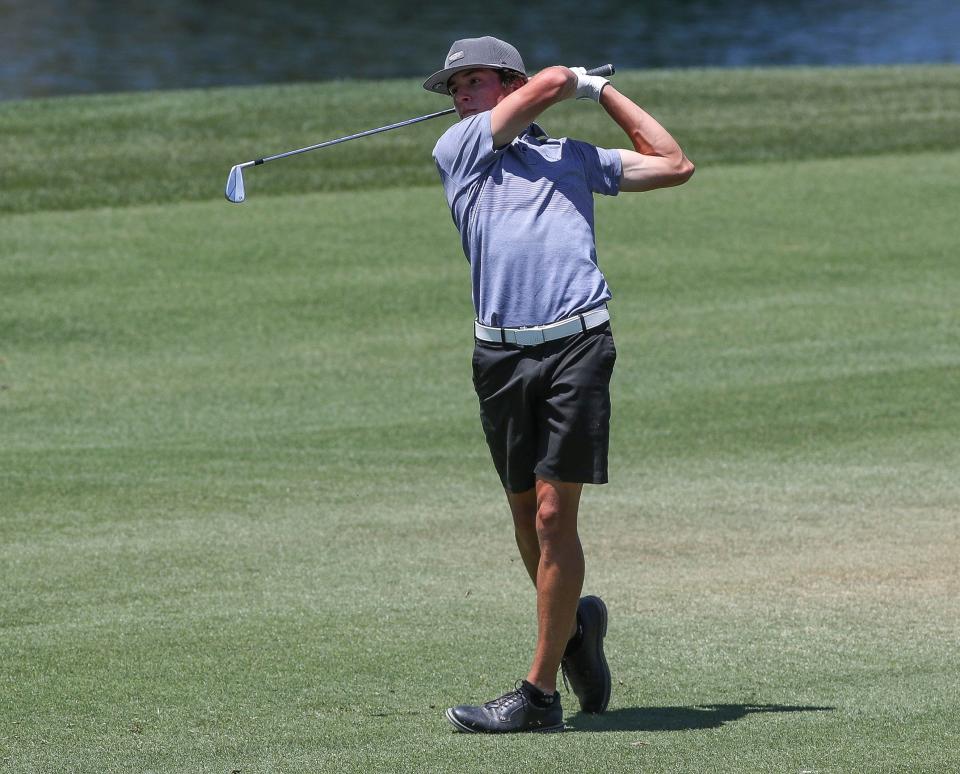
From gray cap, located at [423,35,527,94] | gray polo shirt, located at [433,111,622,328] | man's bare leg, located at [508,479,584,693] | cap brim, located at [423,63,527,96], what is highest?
gray cap, located at [423,35,527,94]

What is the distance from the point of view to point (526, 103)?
5004 millimetres

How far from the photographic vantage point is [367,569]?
272 inches

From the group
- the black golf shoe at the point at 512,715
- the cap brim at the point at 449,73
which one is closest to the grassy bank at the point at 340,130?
the cap brim at the point at 449,73

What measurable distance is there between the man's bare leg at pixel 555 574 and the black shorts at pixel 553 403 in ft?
0.26

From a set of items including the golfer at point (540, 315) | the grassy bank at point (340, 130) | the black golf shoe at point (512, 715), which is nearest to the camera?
the black golf shoe at point (512, 715)

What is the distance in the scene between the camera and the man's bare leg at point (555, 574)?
5.18m

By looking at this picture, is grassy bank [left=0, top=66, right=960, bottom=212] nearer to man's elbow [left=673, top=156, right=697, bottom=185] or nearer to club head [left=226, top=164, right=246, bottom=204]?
club head [left=226, top=164, right=246, bottom=204]

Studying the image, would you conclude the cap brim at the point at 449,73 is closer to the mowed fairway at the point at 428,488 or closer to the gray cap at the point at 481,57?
the gray cap at the point at 481,57

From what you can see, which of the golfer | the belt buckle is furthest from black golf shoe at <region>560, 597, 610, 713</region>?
the belt buckle

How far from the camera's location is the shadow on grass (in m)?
4.99

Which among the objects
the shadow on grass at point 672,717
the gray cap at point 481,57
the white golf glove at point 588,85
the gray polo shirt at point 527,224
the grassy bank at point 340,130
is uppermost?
the grassy bank at point 340,130

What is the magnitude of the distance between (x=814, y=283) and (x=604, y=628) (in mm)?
8461

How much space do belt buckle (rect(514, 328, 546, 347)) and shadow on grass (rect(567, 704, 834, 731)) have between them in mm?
1107

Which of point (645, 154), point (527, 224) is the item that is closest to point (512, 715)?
point (527, 224)
